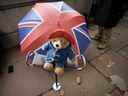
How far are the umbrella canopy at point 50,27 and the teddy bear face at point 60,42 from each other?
0.07 meters

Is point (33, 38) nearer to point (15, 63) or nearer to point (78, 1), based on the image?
point (15, 63)

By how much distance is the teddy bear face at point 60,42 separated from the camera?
133 cm

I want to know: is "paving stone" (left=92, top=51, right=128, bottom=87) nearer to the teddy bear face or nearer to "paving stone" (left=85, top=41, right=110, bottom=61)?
"paving stone" (left=85, top=41, right=110, bottom=61)

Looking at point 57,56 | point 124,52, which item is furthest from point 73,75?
point 124,52

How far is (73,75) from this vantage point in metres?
1.90

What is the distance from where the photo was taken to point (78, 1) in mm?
2586

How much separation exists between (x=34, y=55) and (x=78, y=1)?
1.31m

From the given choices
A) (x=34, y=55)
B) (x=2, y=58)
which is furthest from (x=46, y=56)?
(x=2, y=58)

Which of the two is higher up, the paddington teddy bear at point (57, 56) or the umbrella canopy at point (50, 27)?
the umbrella canopy at point (50, 27)

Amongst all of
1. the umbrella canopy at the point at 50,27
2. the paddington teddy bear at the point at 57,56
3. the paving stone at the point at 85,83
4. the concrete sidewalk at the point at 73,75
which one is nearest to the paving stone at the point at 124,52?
the concrete sidewalk at the point at 73,75

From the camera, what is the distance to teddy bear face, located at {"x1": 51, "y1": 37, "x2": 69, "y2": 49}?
1.33 m

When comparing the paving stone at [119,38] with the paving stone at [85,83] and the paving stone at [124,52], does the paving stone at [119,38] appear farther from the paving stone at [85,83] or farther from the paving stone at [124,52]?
the paving stone at [85,83]

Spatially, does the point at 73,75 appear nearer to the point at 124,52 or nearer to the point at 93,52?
the point at 93,52

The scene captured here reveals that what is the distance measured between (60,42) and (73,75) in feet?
2.15
